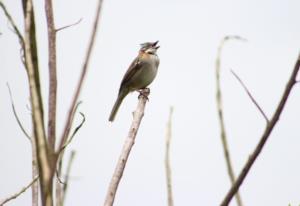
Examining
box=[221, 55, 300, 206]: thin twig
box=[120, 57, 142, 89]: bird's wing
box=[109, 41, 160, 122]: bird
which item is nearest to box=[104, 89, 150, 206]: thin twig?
box=[221, 55, 300, 206]: thin twig

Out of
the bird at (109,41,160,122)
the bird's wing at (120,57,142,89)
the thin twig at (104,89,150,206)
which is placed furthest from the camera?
the bird's wing at (120,57,142,89)

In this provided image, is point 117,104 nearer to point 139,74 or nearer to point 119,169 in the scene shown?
point 139,74

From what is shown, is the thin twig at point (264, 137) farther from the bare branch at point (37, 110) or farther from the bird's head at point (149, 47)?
the bird's head at point (149, 47)

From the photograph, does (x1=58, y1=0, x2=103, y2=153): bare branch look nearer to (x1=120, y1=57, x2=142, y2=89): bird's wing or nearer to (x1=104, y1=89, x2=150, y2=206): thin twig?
(x1=104, y1=89, x2=150, y2=206): thin twig

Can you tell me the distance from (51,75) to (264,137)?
0.71m

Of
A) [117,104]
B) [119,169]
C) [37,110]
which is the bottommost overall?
[119,169]

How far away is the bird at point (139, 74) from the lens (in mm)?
10641

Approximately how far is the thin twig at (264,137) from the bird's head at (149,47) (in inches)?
398

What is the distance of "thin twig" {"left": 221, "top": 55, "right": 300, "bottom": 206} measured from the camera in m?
1.21

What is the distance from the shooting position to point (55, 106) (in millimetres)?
1523

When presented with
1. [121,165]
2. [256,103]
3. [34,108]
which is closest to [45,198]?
[34,108]

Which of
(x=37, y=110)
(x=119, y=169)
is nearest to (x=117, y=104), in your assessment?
(x=119, y=169)

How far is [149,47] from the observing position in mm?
11484

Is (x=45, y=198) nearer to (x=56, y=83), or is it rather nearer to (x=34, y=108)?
(x=34, y=108)
